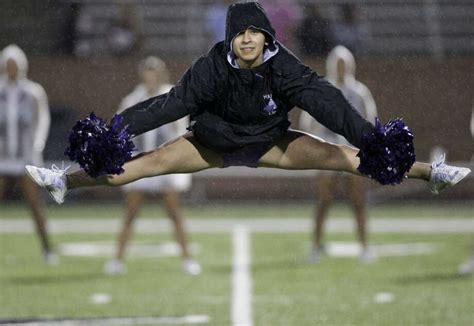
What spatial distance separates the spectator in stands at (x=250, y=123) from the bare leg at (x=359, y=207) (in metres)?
4.37

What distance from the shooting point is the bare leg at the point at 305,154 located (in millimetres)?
7223

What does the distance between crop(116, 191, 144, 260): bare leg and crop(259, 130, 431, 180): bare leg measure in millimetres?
3953

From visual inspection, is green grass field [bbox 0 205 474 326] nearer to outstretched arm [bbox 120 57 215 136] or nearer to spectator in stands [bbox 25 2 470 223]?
spectator in stands [bbox 25 2 470 223]

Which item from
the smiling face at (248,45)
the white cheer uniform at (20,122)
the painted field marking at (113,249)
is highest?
the white cheer uniform at (20,122)

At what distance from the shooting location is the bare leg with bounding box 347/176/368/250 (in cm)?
1166

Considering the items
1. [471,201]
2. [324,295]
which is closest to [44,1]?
[471,201]

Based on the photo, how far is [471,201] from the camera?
18.0 metres

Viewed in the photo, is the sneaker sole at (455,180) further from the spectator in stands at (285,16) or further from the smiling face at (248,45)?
the spectator in stands at (285,16)

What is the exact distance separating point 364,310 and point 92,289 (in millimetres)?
2211

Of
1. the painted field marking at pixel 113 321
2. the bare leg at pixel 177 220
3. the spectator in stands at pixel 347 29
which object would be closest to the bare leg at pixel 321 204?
the bare leg at pixel 177 220

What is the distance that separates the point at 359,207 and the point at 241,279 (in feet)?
4.88

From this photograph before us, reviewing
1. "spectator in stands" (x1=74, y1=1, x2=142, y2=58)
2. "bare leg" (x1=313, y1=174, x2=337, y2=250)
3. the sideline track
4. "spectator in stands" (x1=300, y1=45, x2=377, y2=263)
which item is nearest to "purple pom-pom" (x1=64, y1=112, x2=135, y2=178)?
"spectator in stands" (x1=300, y1=45, x2=377, y2=263)

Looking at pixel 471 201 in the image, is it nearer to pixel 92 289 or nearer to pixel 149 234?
pixel 149 234

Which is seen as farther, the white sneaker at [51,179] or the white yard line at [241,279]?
the white yard line at [241,279]
